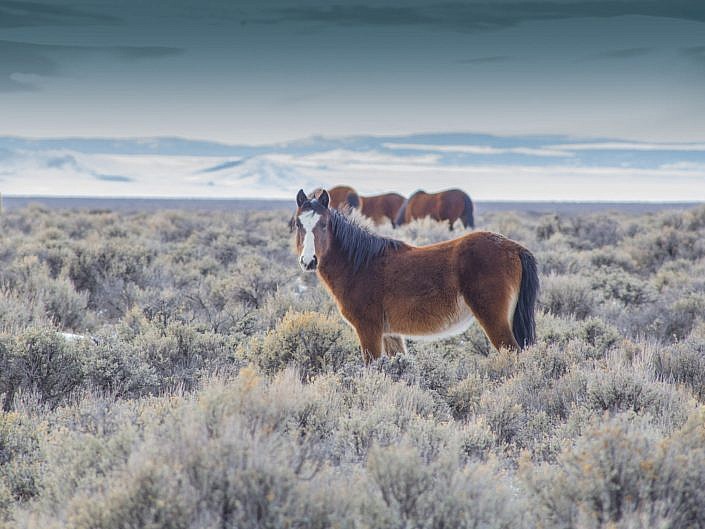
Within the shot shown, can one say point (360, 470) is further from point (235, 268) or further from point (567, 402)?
→ point (235, 268)

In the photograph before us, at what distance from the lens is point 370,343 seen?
256 inches

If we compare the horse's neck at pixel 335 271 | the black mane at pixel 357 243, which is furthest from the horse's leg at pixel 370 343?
the black mane at pixel 357 243

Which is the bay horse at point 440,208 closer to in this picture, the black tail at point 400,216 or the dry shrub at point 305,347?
→ the black tail at point 400,216

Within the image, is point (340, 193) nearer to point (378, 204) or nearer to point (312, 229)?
point (378, 204)

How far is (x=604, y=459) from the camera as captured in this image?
323cm

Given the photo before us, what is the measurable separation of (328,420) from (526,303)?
9.42ft

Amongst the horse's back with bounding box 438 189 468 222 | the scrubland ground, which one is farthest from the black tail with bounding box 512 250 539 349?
the horse's back with bounding box 438 189 468 222

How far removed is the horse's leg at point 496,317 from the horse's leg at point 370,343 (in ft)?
3.07

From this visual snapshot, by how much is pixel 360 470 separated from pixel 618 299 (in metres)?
9.47

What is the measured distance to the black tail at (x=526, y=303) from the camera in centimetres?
652

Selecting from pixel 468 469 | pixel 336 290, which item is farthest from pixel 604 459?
pixel 336 290

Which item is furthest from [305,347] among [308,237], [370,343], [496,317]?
[496,317]

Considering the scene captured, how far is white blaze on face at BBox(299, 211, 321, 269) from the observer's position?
247 inches

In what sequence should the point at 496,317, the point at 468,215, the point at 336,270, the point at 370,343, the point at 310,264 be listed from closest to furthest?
1. the point at 310,264
2. the point at 496,317
3. the point at 370,343
4. the point at 336,270
5. the point at 468,215
